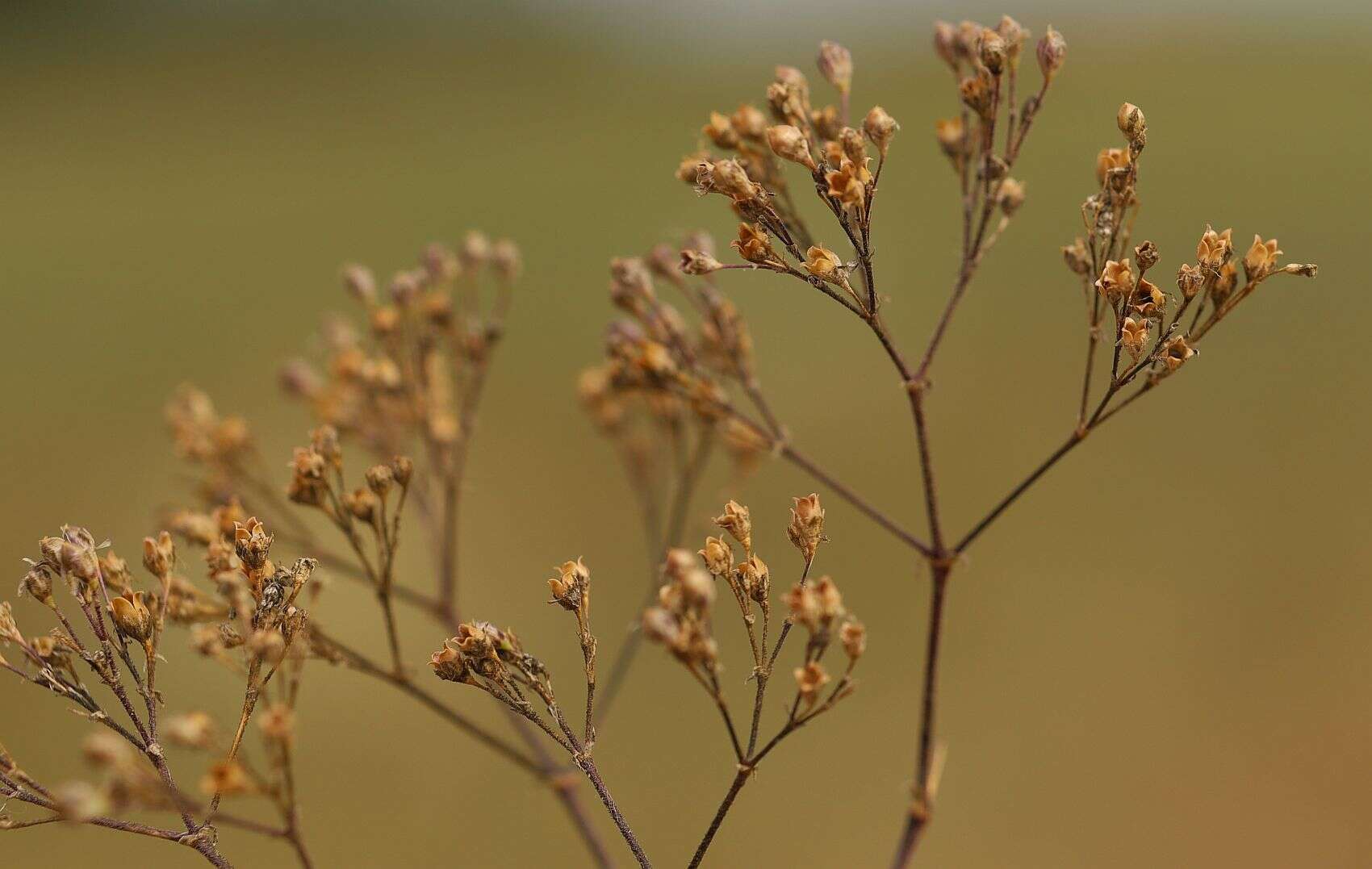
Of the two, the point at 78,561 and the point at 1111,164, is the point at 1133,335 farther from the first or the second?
the point at 78,561

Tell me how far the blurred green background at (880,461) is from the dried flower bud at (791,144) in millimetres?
849

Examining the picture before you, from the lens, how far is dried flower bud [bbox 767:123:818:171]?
1.50 meters

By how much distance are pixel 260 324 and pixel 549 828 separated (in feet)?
20.8

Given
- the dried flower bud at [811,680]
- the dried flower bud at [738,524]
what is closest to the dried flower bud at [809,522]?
the dried flower bud at [738,524]

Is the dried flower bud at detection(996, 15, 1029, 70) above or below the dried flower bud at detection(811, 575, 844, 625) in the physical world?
above

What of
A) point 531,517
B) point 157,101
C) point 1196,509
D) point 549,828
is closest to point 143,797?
point 549,828

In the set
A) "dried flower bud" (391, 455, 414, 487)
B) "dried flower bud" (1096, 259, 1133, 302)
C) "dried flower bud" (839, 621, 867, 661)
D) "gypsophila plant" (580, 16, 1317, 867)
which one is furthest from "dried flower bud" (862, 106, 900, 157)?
"dried flower bud" (391, 455, 414, 487)

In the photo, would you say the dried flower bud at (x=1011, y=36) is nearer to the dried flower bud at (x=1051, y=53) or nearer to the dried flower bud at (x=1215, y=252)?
the dried flower bud at (x=1051, y=53)

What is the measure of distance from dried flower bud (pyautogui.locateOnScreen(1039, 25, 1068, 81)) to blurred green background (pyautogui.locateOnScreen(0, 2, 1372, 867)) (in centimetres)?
115

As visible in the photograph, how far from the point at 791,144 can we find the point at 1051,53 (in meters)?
Result: 0.55

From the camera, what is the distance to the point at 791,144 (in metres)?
1.51

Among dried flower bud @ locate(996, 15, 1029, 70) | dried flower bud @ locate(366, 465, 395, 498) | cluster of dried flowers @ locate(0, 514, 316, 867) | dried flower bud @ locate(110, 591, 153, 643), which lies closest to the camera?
cluster of dried flowers @ locate(0, 514, 316, 867)

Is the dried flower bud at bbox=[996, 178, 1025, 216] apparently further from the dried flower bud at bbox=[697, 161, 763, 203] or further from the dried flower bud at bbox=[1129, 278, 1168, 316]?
the dried flower bud at bbox=[697, 161, 763, 203]

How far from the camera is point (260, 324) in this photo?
9523mm
